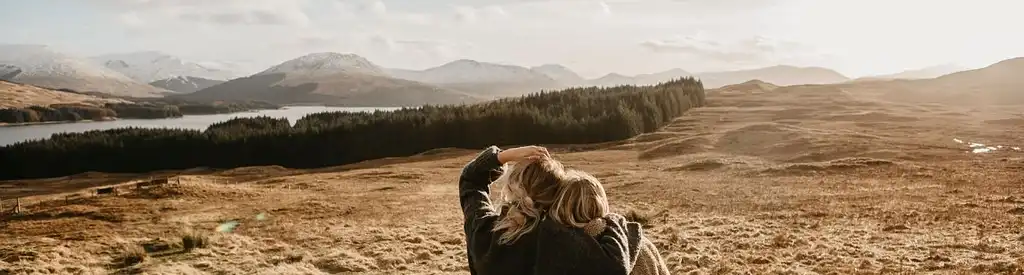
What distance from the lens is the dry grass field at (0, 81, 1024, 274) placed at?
12969mm

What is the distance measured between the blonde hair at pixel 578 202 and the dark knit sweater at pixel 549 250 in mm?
43

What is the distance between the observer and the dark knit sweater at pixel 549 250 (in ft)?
9.45

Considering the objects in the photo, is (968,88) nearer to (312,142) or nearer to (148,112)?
(312,142)

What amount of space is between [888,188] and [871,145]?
689 inches

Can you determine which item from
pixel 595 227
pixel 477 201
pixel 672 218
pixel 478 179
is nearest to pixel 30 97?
pixel 672 218

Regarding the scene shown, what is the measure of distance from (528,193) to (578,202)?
0.26 metres

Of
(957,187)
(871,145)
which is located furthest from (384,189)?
(871,145)

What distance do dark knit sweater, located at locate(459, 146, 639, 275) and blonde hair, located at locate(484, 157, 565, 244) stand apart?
0.04 m

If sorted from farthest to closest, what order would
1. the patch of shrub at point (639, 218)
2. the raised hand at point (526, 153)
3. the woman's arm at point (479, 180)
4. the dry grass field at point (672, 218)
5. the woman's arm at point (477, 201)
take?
the patch of shrub at point (639, 218)
the dry grass field at point (672, 218)
the woman's arm at point (479, 180)
the woman's arm at point (477, 201)
the raised hand at point (526, 153)

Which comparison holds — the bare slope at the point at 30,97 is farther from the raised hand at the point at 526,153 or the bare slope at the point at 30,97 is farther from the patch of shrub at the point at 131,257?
the raised hand at the point at 526,153

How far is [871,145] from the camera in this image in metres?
38.8

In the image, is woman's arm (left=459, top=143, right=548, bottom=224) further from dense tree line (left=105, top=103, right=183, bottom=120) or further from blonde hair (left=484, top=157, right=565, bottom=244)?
dense tree line (left=105, top=103, right=183, bottom=120)

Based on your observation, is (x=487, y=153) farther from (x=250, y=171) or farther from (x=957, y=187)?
(x=250, y=171)

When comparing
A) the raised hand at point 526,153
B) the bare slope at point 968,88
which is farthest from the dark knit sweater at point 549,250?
the bare slope at point 968,88
